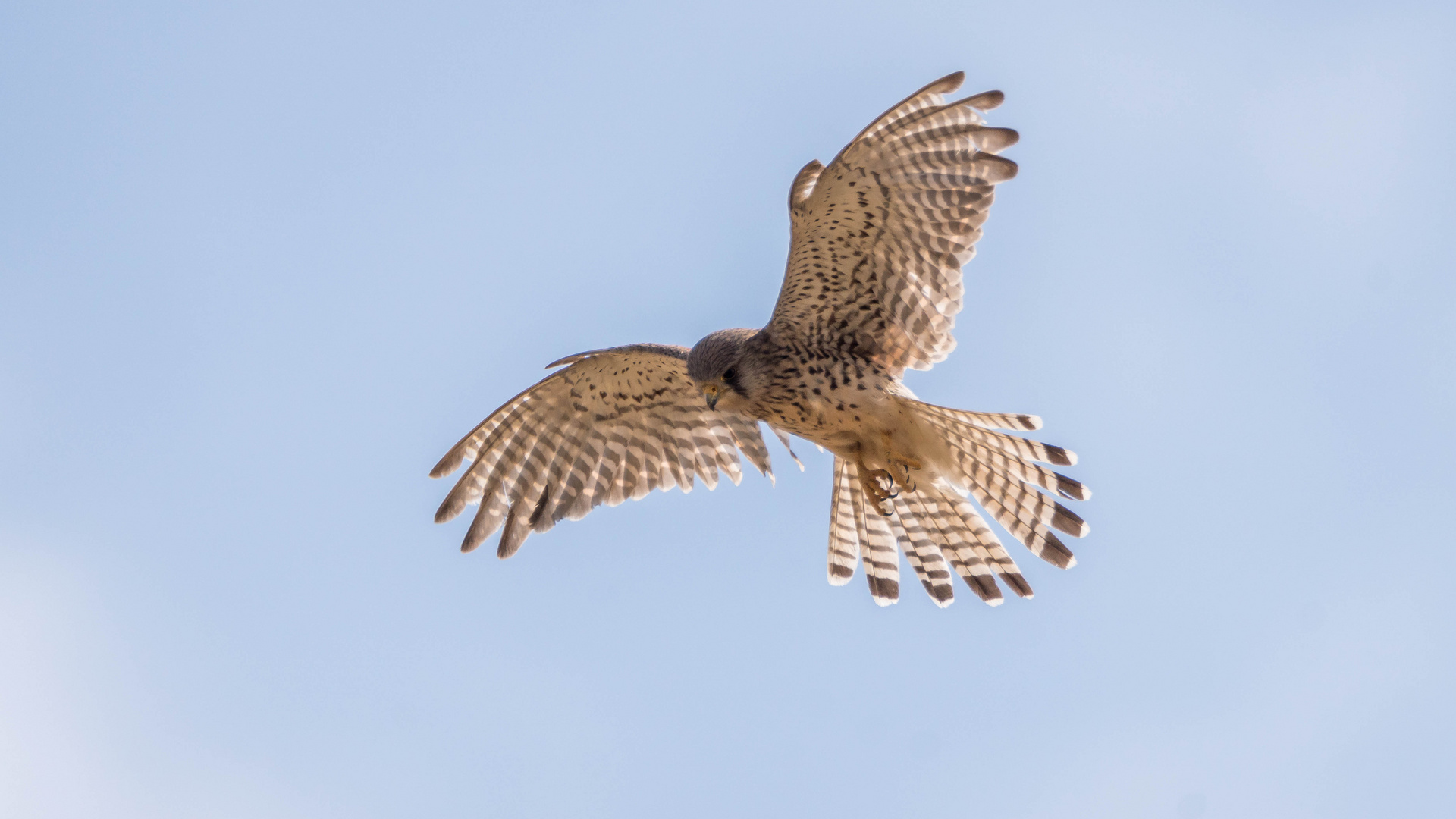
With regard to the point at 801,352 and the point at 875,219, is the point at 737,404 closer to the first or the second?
the point at 801,352

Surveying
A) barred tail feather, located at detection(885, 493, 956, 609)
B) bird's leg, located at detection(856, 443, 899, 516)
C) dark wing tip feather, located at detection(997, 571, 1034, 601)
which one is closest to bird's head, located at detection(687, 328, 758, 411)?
bird's leg, located at detection(856, 443, 899, 516)

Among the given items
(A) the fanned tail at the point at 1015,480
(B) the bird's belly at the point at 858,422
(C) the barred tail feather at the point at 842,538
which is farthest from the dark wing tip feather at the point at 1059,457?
(C) the barred tail feather at the point at 842,538

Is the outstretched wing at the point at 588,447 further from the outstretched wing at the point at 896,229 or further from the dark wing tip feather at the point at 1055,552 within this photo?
the dark wing tip feather at the point at 1055,552

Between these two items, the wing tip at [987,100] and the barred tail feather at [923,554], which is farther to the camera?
the barred tail feather at [923,554]

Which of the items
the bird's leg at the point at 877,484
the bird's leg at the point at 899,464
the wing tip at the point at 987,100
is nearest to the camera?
the wing tip at the point at 987,100

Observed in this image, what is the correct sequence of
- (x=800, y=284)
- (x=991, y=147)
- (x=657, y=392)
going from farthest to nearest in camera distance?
(x=657, y=392), (x=800, y=284), (x=991, y=147)

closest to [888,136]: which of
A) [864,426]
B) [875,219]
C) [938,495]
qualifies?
[875,219]

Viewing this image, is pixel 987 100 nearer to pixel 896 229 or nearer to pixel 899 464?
pixel 896 229
